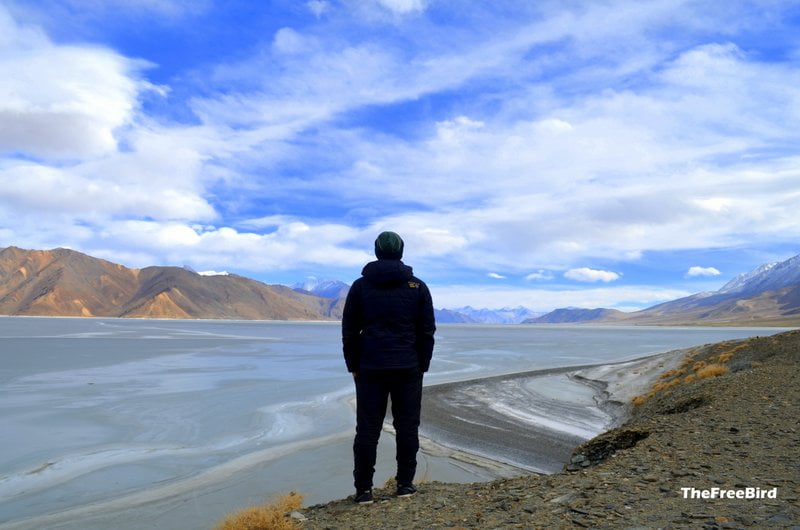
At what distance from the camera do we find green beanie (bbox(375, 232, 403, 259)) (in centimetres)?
589

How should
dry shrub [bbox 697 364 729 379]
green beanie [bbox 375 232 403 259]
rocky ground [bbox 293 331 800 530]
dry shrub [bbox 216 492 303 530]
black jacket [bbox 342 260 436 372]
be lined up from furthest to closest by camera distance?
dry shrub [bbox 697 364 729 379] → green beanie [bbox 375 232 403 259] → black jacket [bbox 342 260 436 372] → dry shrub [bbox 216 492 303 530] → rocky ground [bbox 293 331 800 530]

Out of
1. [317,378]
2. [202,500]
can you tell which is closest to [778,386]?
[202,500]

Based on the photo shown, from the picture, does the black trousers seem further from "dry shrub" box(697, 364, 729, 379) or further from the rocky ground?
"dry shrub" box(697, 364, 729, 379)

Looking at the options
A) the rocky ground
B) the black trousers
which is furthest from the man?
the rocky ground

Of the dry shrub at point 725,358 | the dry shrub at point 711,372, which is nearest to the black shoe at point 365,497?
the dry shrub at point 711,372

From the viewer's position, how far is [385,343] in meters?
5.65

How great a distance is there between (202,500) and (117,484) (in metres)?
2.19

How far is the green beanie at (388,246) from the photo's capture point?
19.3ft

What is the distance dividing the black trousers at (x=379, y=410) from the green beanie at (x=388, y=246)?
1.17m

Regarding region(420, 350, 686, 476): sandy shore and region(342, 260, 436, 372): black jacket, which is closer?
region(342, 260, 436, 372): black jacket

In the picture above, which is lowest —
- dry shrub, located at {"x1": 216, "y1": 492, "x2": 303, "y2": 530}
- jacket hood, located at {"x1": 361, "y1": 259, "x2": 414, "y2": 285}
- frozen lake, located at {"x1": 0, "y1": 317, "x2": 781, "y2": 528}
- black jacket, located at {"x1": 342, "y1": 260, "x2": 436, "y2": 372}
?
frozen lake, located at {"x1": 0, "y1": 317, "x2": 781, "y2": 528}

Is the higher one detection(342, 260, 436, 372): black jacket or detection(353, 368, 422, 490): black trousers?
detection(342, 260, 436, 372): black jacket

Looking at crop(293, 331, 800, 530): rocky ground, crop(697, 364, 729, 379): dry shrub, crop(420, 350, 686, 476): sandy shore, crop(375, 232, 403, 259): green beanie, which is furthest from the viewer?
crop(697, 364, 729, 379): dry shrub

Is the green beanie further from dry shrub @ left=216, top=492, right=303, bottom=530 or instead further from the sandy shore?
the sandy shore
